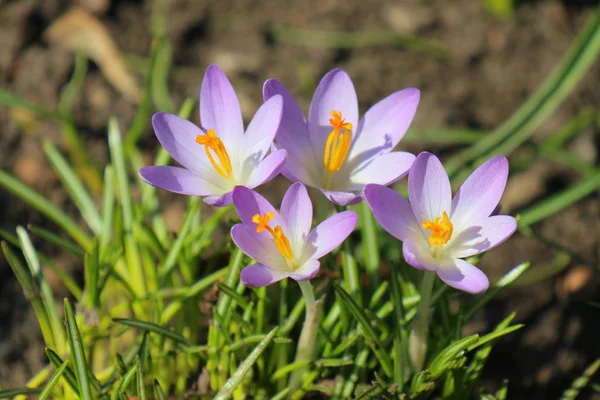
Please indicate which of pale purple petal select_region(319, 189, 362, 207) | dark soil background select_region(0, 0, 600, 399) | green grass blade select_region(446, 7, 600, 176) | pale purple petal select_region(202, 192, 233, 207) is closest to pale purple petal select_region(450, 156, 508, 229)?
pale purple petal select_region(319, 189, 362, 207)

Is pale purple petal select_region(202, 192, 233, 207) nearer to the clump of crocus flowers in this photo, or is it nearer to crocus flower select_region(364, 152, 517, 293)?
the clump of crocus flowers

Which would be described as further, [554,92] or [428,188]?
[554,92]

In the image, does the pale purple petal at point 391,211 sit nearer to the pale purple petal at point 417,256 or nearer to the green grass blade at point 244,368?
the pale purple petal at point 417,256

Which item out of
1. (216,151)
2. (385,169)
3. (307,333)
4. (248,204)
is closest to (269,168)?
(248,204)

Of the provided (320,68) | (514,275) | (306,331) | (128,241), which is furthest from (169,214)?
(514,275)

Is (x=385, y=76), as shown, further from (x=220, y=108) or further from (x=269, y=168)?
(x=269, y=168)

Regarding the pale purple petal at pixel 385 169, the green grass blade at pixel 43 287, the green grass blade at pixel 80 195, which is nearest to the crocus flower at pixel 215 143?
the pale purple petal at pixel 385 169
